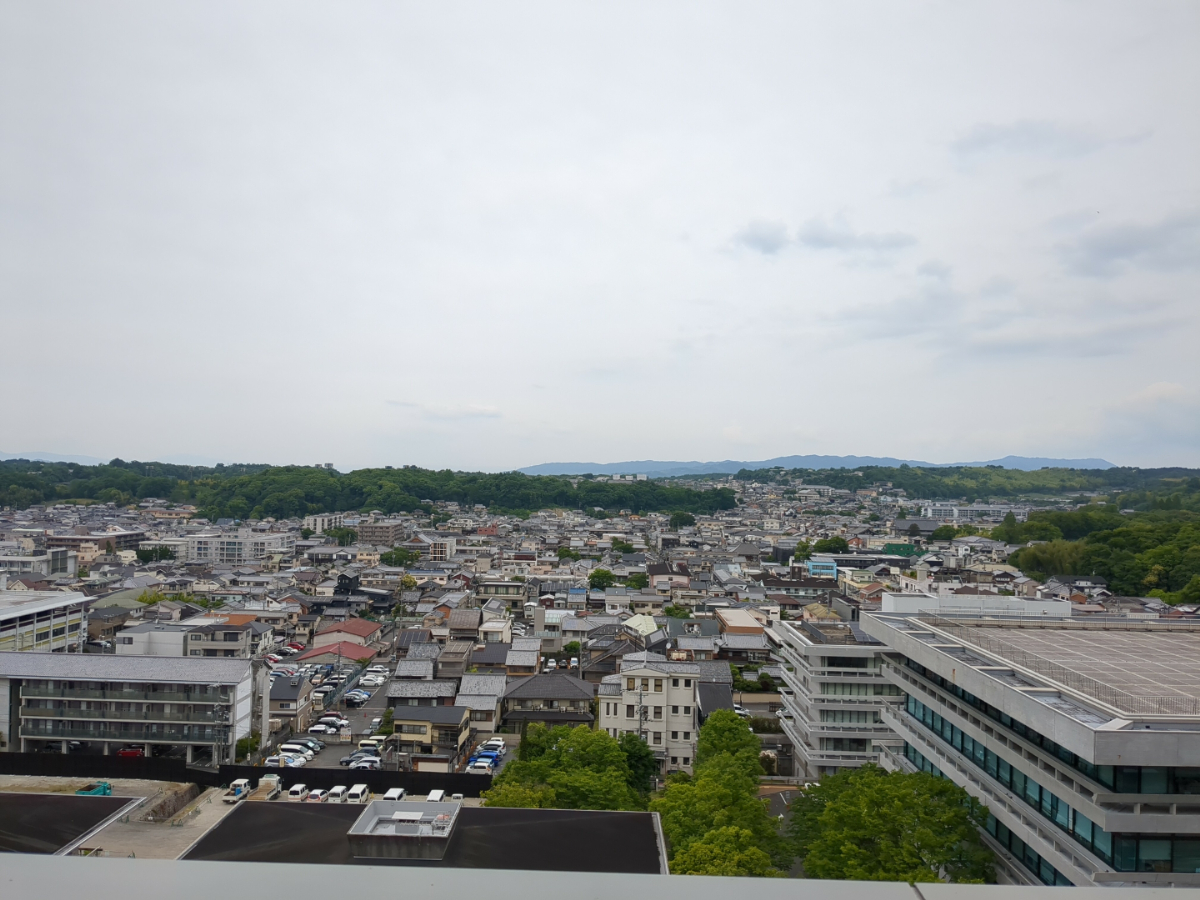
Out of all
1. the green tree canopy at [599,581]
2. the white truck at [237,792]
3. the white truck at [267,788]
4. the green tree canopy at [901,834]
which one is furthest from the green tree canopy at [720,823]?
the green tree canopy at [599,581]

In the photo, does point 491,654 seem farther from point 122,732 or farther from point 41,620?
point 41,620

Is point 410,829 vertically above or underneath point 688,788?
above

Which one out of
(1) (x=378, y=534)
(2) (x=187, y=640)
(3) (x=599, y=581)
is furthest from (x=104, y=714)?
(1) (x=378, y=534)

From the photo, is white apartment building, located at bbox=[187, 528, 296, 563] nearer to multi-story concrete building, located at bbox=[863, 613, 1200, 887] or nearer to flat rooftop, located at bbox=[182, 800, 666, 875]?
multi-story concrete building, located at bbox=[863, 613, 1200, 887]

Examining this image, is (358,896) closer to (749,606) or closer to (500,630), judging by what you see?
(500,630)

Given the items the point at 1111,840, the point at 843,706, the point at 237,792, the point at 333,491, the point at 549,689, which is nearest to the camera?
the point at 1111,840

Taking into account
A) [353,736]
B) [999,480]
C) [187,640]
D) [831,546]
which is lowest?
[353,736]

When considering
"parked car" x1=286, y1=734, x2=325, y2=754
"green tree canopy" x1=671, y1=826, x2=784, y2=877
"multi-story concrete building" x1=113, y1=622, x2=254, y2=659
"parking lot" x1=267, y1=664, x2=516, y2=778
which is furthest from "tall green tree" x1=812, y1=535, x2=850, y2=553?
"green tree canopy" x1=671, y1=826, x2=784, y2=877

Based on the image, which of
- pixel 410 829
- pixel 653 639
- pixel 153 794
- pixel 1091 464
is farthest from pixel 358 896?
pixel 1091 464

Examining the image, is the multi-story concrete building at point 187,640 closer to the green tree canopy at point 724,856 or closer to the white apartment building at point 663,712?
the white apartment building at point 663,712
